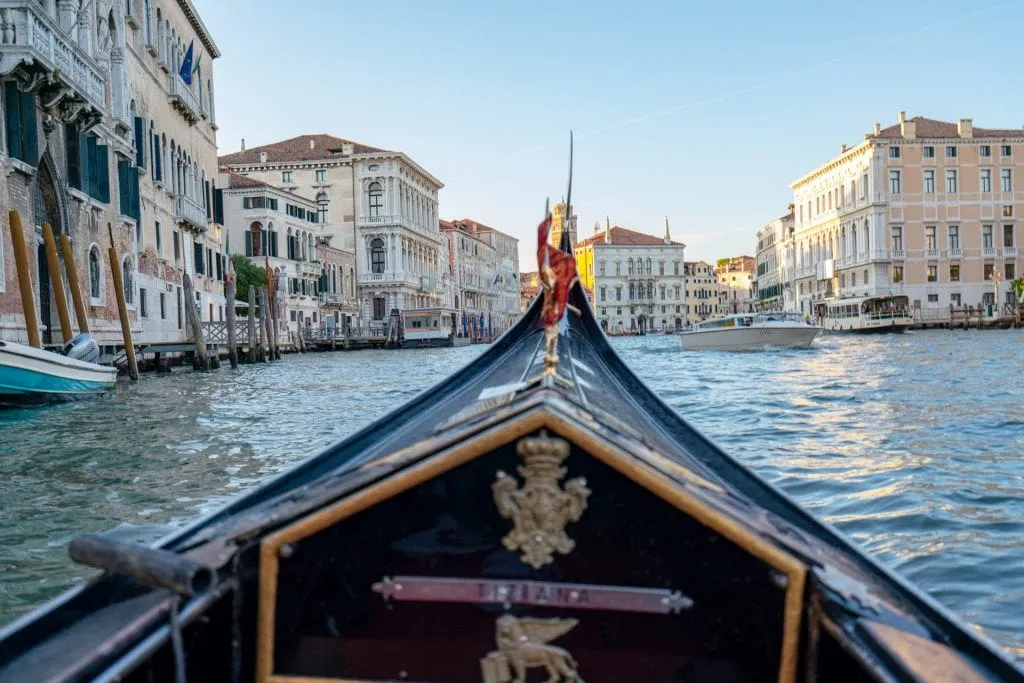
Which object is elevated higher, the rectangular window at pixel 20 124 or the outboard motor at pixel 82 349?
the rectangular window at pixel 20 124

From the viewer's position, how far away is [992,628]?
1.82 meters

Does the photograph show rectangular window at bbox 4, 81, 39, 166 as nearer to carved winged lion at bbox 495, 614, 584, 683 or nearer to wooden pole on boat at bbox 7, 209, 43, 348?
wooden pole on boat at bbox 7, 209, 43, 348

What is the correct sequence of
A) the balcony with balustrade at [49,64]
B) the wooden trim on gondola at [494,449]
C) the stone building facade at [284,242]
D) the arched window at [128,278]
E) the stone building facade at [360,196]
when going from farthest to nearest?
the stone building facade at [360,196]
the stone building facade at [284,242]
the arched window at [128,278]
the balcony with balustrade at [49,64]
the wooden trim on gondola at [494,449]

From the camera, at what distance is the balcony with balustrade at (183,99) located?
14.7m

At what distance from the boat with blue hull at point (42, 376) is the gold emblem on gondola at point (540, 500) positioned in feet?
19.3

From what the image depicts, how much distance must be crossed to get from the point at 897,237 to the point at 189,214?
898 inches

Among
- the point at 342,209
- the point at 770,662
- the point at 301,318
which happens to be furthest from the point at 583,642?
the point at 342,209

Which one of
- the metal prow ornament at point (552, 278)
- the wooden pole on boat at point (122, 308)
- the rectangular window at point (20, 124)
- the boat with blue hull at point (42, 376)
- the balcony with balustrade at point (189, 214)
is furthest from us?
the balcony with balustrade at point (189, 214)

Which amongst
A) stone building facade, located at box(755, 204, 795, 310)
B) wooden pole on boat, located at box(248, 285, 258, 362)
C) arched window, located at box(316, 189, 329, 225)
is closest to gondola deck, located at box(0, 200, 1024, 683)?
wooden pole on boat, located at box(248, 285, 258, 362)

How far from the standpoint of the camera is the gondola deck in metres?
0.94

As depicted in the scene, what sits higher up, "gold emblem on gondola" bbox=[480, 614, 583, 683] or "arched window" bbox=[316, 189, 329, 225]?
"arched window" bbox=[316, 189, 329, 225]

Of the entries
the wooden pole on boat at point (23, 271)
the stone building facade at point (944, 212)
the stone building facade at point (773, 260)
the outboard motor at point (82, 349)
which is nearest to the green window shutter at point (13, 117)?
the wooden pole on boat at point (23, 271)

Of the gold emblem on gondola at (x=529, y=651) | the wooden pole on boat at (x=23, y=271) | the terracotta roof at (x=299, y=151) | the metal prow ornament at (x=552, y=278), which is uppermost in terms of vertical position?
the terracotta roof at (x=299, y=151)

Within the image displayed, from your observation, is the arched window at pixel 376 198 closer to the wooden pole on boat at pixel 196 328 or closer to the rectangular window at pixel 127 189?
the rectangular window at pixel 127 189
